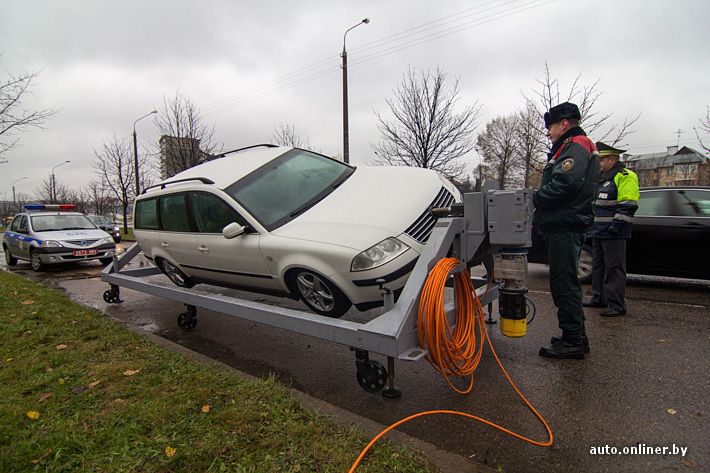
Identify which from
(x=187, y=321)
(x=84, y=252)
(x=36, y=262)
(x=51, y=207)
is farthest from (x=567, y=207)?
(x=51, y=207)

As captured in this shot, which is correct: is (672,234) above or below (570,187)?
below

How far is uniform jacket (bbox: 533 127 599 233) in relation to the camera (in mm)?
3148

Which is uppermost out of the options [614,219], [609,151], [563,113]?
[563,113]

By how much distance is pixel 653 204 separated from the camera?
6117mm

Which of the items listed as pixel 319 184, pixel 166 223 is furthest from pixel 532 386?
pixel 166 223

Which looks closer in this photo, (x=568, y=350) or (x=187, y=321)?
(x=568, y=350)

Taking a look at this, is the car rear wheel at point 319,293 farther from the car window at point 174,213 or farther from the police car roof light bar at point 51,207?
the police car roof light bar at point 51,207

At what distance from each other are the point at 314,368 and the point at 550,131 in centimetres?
299

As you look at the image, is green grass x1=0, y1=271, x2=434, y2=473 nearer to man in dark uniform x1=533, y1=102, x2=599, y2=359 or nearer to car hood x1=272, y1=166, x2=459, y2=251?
car hood x1=272, y1=166, x2=459, y2=251

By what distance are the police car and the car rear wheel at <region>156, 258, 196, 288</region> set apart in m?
6.14

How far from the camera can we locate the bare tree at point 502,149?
5028 centimetres

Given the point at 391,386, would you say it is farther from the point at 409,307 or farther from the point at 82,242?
the point at 82,242

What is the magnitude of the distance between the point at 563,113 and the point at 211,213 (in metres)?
3.42

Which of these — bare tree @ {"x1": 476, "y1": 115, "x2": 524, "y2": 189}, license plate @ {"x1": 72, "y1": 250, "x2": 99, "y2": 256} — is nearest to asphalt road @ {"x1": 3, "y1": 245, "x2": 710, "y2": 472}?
license plate @ {"x1": 72, "y1": 250, "x2": 99, "y2": 256}
